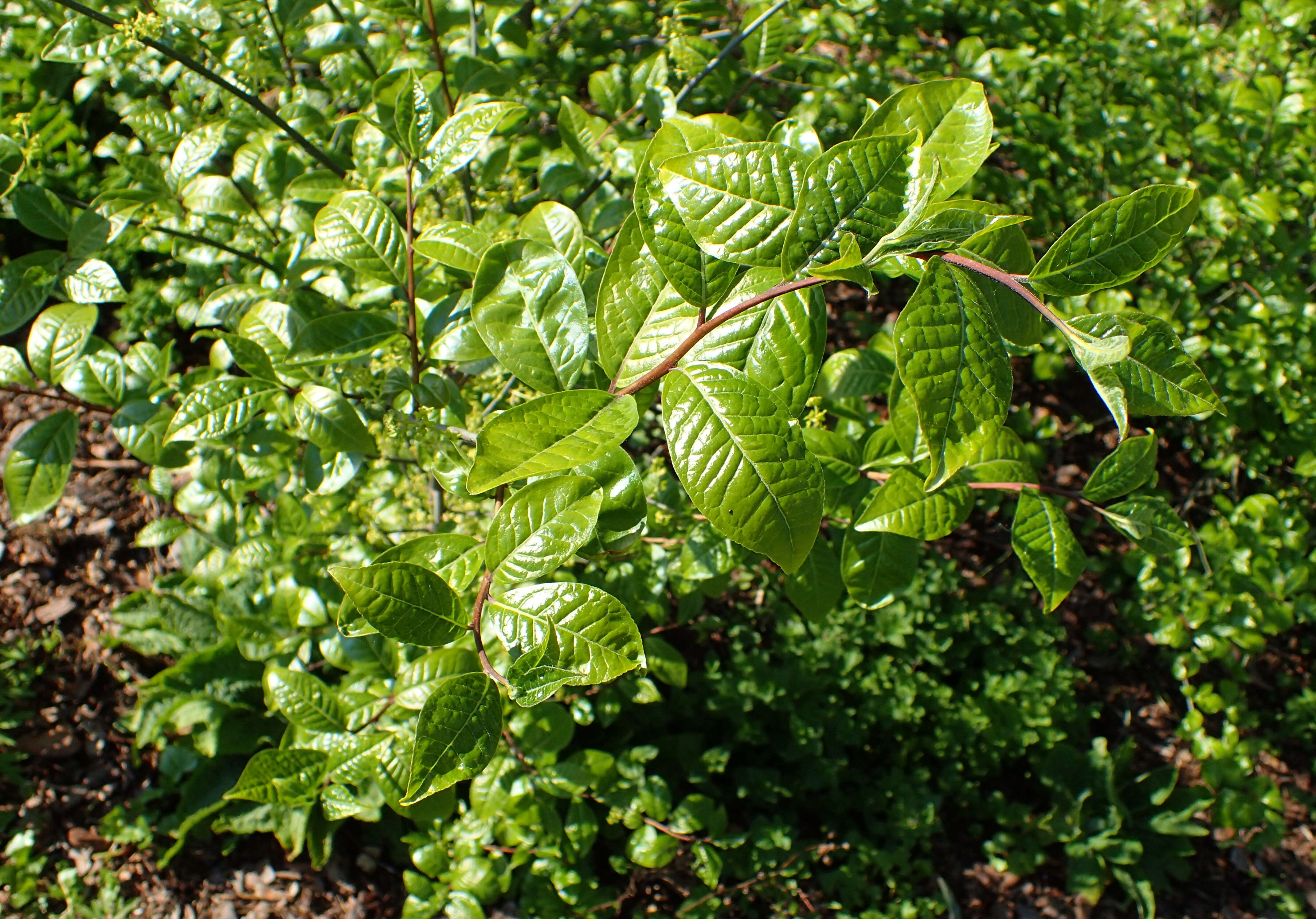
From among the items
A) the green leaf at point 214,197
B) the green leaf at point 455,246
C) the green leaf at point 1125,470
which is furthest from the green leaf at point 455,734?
the green leaf at point 214,197

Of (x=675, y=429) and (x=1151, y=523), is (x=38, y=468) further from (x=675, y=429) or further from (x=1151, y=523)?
(x=1151, y=523)

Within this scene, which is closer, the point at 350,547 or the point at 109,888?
the point at 350,547

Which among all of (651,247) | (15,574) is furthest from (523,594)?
(15,574)

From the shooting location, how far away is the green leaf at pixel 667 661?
2.10 meters

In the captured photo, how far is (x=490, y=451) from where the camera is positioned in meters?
0.91

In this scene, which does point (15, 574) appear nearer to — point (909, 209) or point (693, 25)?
point (693, 25)

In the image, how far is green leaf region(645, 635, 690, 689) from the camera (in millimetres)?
→ 2098

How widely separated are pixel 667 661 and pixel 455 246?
118 cm

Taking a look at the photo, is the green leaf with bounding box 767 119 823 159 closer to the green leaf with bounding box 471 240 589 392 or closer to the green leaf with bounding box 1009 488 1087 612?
the green leaf with bounding box 471 240 589 392

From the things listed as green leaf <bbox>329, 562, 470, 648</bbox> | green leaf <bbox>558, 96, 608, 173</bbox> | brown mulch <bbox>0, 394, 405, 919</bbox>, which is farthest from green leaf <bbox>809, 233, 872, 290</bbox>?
brown mulch <bbox>0, 394, 405, 919</bbox>

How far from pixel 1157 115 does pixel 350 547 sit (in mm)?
3281

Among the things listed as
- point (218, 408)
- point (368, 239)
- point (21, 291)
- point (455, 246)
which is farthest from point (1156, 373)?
point (21, 291)

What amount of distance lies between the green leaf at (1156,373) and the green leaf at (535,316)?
61 cm

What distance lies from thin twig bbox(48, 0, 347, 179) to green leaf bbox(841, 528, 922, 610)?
138 cm
